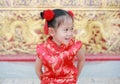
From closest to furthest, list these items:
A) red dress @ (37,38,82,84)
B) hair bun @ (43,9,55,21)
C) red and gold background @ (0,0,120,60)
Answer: hair bun @ (43,9,55,21), red dress @ (37,38,82,84), red and gold background @ (0,0,120,60)

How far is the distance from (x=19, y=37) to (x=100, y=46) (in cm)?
114

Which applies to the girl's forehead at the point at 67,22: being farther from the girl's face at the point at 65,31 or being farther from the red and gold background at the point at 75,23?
the red and gold background at the point at 75,23

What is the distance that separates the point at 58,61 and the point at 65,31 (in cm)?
27

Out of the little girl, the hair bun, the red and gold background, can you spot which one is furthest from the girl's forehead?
the red and gold background

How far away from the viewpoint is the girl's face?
9.73 feet

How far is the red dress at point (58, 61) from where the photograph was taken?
307 cm

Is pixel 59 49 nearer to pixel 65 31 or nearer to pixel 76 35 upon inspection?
pixel 65 31

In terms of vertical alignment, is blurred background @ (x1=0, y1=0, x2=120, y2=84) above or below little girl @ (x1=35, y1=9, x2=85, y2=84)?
below

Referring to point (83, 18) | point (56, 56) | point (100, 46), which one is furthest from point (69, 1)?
point (56, 56)

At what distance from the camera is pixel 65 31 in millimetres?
2979

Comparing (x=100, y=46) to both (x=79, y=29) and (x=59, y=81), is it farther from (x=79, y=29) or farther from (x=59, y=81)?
(x=59, y=81)

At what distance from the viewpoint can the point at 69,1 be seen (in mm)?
5109

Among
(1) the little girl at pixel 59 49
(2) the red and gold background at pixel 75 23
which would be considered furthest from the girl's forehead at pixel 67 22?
(2) the red and gold background at pixel 75 23

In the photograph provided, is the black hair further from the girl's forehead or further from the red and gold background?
the red and gold background
